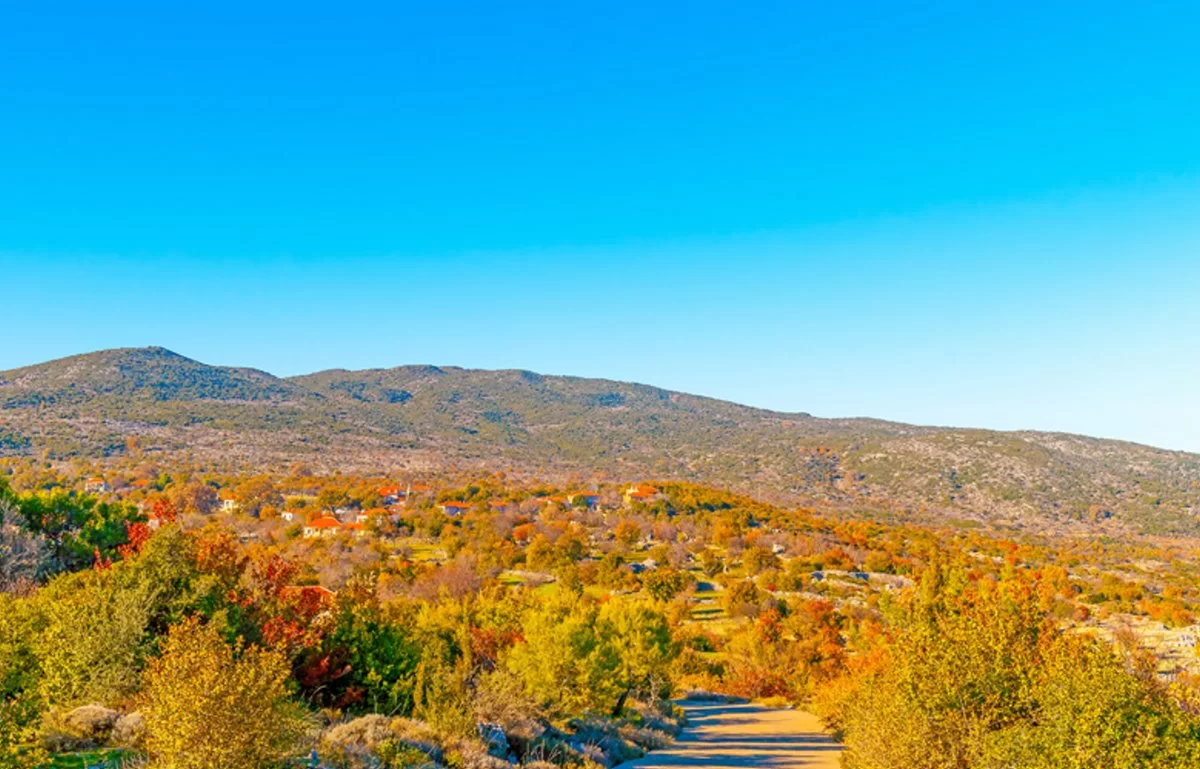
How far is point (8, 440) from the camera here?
12125cm

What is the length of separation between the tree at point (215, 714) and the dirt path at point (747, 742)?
1832 centimetres

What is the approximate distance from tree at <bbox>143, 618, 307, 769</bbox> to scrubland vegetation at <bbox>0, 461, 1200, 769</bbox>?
34mm

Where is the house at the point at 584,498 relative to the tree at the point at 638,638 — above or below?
above

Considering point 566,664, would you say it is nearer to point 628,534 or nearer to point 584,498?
point 628,534

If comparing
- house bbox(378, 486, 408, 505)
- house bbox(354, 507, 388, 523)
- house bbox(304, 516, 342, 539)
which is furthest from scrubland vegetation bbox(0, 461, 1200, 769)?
house bbox(378, 486, 408, 505)

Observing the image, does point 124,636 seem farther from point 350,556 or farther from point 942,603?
point 350,556

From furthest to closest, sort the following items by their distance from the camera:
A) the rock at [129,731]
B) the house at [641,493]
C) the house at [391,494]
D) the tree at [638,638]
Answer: the house at [641,493], the house at [391,494], the tree at [638,638], the rock at [129,731]

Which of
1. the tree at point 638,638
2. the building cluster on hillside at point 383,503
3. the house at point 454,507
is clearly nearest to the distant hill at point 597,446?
the building cluster on hillside at point 383,503

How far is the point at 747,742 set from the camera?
1323 inches

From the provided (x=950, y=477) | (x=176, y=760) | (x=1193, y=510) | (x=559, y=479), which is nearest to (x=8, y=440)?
(x=559, y=479)

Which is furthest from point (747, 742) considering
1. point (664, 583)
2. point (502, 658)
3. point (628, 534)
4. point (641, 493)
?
point (641, 493)

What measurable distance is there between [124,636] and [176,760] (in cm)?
919

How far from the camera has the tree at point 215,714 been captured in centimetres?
1030

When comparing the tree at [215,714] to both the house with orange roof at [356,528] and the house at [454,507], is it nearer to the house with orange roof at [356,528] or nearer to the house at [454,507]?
the house with orange roof at [356,528]
